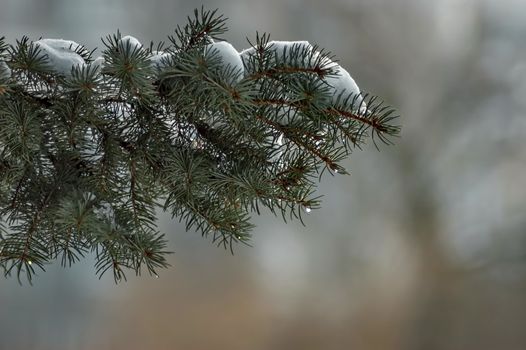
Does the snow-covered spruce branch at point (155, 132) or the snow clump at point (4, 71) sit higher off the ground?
the snow clump at point (4, 71)

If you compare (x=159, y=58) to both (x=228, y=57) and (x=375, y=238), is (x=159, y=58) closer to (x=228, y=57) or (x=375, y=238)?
(x=228, y=57)

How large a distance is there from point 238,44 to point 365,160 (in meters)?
0.61

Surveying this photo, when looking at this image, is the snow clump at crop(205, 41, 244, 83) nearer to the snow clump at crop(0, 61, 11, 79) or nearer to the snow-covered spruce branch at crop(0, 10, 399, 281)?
the snow-covered spruce branch at crop(0, 10, 399, 281)

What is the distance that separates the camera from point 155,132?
50cm

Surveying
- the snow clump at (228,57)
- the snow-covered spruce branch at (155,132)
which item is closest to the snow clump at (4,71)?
the snow-covered spruce branch at (155,132)

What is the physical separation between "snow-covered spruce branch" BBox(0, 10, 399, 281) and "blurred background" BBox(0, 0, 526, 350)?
72.2 inches

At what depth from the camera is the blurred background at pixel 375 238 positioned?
232 centimetres

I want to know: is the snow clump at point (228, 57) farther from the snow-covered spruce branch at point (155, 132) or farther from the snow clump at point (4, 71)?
the snow clump at point (4, 71)

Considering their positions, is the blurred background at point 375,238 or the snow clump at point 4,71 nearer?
the snow clump at point 4,71

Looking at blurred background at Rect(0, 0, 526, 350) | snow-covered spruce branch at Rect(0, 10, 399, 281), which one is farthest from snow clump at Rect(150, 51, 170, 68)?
blurred background at Rect(0, 0, 526, 350)

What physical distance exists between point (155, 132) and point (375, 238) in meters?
2.05

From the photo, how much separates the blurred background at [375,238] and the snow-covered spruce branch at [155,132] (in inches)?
72.2

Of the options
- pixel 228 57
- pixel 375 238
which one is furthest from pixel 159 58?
pixel 375 238

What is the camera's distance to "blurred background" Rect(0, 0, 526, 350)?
2.32 m
